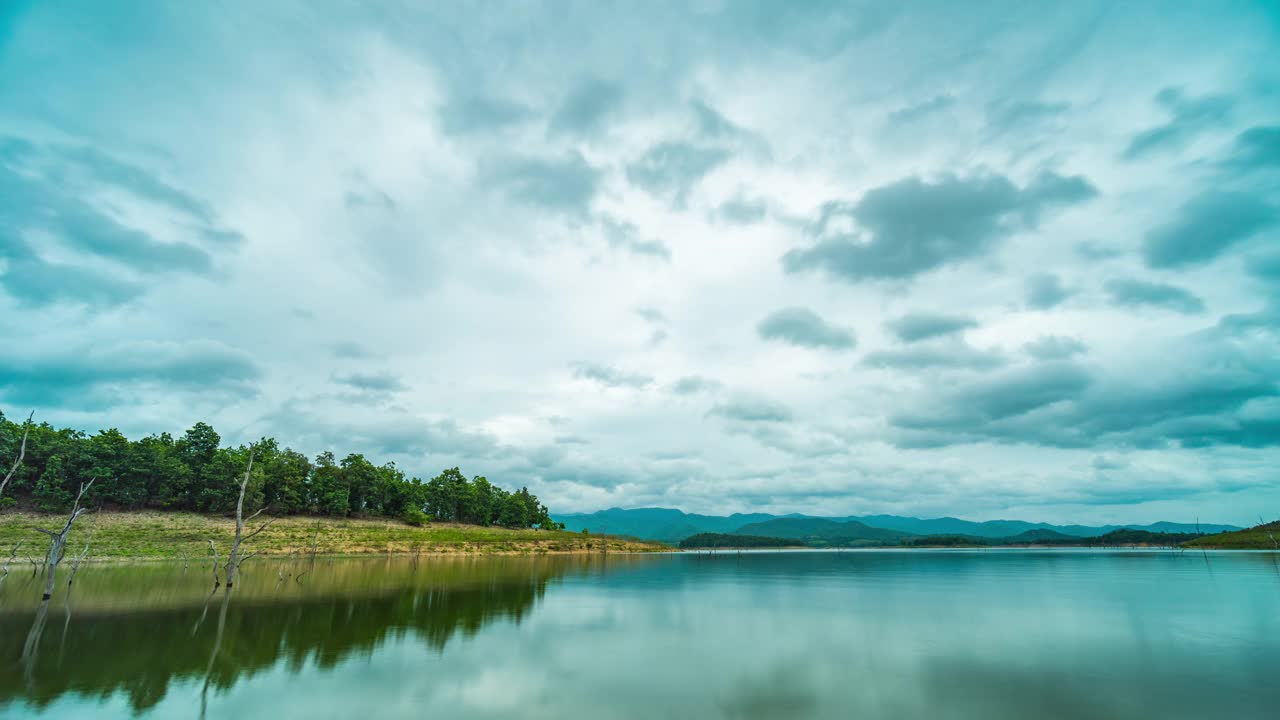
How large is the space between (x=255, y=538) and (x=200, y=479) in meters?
24.4

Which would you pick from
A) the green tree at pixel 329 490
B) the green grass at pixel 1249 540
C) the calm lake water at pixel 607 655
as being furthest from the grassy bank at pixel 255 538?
the green grass at pixel 1249 540

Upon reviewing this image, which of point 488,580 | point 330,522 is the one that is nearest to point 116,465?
point 330,522

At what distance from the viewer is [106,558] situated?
5103 cm

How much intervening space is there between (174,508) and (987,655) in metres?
100

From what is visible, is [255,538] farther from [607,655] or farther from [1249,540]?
[1249,540]

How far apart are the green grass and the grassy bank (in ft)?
576

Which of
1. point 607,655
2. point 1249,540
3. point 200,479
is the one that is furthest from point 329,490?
point 1249,540

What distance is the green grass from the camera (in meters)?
145

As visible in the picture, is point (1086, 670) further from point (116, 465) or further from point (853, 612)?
point (116, 465)

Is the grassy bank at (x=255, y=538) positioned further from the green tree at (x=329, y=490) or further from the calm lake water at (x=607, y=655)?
the calm lake water at (x=607, y=655)

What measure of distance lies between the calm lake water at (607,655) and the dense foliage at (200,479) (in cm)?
3856

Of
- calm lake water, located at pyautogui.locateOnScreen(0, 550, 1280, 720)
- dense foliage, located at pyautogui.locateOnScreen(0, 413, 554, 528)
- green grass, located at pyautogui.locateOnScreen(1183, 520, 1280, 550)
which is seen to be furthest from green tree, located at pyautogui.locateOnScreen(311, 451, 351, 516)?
green grass, located at pyautogui.locateOnScreen(1183, 520, 1280, 550)

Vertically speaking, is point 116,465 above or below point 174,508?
above

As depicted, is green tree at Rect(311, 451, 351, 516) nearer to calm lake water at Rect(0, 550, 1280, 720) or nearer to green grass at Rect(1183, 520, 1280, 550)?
calm lake water at Rect(0, 550, 1280, 720)
